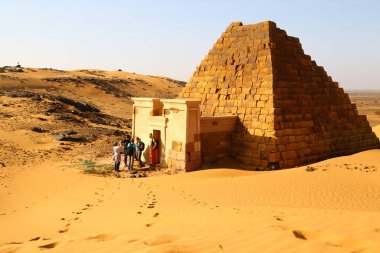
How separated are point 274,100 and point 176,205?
285 inches

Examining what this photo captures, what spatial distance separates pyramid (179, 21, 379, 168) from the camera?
1393 cm

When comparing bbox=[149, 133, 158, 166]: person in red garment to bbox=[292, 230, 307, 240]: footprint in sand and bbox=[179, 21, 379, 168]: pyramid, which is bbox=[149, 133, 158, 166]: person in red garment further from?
bbox=[292, 230, 307, 240]: footprint in sand

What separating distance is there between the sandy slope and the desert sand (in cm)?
2

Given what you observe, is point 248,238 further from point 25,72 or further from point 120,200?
point 25,72

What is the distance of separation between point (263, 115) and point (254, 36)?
13.2ft

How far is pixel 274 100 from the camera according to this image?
1398 centimetres

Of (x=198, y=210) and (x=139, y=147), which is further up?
(x=139, y=147)

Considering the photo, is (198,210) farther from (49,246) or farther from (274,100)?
(274,100)

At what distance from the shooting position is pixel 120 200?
9.42m

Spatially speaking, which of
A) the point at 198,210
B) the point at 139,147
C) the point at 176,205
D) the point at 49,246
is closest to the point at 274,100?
the point at 139,147

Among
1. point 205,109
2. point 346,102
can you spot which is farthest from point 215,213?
point 346,102

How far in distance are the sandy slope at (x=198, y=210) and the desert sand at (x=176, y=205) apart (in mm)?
22

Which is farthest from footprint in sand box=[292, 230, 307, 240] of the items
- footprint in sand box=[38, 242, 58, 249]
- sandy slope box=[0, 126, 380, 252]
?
footprint in sand box=[38, 242, 58, 249]

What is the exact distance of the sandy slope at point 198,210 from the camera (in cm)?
448
